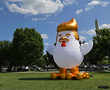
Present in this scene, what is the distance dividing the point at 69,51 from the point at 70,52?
4.2 inches

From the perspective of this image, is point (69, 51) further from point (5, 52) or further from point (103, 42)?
point (5, 52)

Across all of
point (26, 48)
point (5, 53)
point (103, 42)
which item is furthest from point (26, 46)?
point (103, 42)

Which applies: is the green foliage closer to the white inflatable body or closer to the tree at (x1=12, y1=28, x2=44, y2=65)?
the tree at (x1=12, y1=28, x2=44, y2=65)

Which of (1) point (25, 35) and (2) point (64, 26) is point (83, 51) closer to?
(2) point (64, 26)

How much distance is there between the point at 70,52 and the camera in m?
13.2

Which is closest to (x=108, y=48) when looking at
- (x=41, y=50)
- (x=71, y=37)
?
(x=41, y=50)

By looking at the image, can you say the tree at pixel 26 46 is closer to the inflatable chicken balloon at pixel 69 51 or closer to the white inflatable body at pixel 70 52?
the inflatable chicken balloon at pixel 69 51

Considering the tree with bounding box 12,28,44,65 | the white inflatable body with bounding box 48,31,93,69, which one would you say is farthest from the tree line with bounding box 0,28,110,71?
the white inflatable body with bounding box 48,31,93,69

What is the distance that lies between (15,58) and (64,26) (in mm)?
24898

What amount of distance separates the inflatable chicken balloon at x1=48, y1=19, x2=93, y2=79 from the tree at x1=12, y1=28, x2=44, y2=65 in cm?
2158

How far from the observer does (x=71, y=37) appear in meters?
13.8

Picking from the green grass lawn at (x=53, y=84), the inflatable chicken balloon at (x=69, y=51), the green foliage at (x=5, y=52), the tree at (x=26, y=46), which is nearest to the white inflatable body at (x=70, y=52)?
the inflatable chicken balloon at (x=69, y=51)

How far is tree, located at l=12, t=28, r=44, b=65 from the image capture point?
35.0m

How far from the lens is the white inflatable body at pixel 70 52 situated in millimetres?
13146
